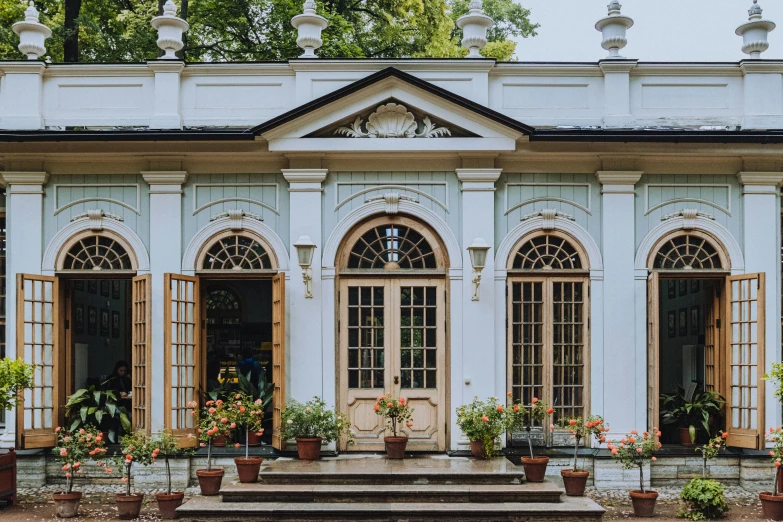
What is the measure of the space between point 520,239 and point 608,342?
175cm

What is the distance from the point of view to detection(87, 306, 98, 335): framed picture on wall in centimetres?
1512

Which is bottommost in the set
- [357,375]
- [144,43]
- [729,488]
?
[729,488]

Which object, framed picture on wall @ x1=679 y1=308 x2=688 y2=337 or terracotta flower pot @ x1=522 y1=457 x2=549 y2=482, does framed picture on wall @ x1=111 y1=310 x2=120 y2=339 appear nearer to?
terracotta flower pot @ x1=522 y1=457 x2=549 y2=482

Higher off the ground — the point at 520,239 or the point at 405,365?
the point at 520,239

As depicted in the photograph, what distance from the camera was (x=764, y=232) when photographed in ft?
37.8

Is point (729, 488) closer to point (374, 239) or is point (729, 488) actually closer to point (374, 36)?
point (374, 239)

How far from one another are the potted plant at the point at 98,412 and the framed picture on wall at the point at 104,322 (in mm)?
4353

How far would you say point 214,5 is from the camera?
19.7 metres

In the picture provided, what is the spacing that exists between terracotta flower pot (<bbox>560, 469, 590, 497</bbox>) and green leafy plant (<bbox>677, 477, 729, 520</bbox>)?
1.07 m

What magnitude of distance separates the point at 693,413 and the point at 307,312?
5.21m

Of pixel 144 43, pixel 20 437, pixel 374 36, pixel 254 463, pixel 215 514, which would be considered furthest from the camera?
pixel 374 36

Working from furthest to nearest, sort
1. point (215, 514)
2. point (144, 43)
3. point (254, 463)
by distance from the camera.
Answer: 1. point (144, 43)
2. point (254, 463)
3. point (215, 514)

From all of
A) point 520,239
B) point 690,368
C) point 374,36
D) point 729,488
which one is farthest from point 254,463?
point 374,36

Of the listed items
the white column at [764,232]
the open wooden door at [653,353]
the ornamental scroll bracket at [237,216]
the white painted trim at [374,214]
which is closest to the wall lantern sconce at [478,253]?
the white painted trim at [374,214]
